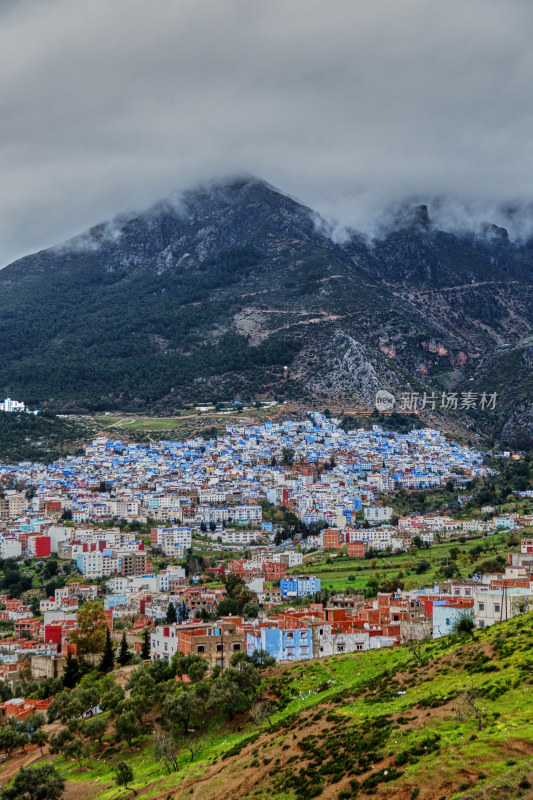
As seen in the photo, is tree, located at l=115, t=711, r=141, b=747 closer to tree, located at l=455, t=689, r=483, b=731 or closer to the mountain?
tree, located at l=455, t=689, r=483, b=731

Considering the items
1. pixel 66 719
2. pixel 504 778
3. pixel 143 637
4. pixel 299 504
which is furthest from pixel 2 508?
pixel 504 778

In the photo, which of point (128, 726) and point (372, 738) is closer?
point (372, 738)

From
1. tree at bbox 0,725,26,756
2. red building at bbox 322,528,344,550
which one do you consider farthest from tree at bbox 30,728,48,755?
red building at bbox 322,528,344,550

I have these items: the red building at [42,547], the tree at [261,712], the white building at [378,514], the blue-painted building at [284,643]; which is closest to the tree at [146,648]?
the blue-painted building at [284,643]

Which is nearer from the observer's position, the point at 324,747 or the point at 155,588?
the point at 324,747

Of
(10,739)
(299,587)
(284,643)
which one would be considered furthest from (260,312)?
(10,739)

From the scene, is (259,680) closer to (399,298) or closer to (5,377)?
(5,377)

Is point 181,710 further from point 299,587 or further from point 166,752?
point 299,587

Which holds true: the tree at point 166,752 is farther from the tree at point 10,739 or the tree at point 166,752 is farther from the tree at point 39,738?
the tree at point 10,739
